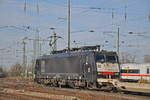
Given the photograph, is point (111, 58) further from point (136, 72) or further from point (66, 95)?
point (136, 72)

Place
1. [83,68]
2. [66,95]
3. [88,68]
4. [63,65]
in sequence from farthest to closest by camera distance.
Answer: [63,65], [83,68], [88,68], [66,95]

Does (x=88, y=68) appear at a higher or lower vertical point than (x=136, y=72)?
higher

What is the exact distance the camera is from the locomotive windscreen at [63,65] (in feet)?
88.3

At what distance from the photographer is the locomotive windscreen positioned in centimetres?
2691

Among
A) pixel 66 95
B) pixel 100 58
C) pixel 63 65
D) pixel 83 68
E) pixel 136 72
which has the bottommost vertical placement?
pixel 66 95

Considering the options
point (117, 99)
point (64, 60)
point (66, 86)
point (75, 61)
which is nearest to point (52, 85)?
point (66, 86)

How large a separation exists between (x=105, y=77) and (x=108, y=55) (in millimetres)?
2392

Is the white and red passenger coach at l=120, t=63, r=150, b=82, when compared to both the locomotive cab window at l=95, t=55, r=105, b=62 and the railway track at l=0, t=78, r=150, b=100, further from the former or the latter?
the railway track at l=0, t=78, r=150, b=100

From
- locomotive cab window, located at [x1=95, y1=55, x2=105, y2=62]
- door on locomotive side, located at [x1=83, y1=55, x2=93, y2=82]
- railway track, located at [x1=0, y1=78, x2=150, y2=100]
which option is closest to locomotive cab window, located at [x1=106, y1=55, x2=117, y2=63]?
locomotive cab window, located at [x1=95, y1=55, x2=105, y2=62]

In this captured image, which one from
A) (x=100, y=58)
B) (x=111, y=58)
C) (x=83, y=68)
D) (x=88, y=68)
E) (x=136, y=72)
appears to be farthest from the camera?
(x=136, y=72)

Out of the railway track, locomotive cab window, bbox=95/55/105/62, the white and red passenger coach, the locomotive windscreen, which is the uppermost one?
locomotive cab window, bbox=95/55/105/62

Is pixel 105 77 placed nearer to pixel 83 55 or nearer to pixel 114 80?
pixel 114 80

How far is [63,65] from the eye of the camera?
1147 inches

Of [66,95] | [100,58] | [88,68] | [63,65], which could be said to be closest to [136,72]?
[63,65]
